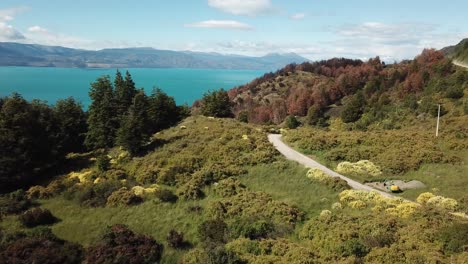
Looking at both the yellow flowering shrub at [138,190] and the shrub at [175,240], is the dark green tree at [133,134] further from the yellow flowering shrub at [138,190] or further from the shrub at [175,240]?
the shrub at [175,240]

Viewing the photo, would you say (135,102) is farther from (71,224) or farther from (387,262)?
(387,262)

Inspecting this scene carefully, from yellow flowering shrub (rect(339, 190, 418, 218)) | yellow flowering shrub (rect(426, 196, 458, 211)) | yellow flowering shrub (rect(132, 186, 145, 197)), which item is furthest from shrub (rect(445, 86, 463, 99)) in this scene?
yellow flowering shrub (rect(132, 186, 145, 197))

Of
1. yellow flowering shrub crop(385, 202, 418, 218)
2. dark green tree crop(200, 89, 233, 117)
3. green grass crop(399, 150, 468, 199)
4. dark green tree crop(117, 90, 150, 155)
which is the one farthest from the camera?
dark green tree crop(200, 89, 233, 117)

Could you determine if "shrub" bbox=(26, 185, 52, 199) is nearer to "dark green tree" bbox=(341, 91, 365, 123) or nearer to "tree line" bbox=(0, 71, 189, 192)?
"tree line" bbox=(0, 71, 189, 192)

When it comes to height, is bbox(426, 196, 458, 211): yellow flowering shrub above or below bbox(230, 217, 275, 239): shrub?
above

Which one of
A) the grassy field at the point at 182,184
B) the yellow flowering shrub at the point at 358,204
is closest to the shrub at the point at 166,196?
the grassy field at the point at 182,184

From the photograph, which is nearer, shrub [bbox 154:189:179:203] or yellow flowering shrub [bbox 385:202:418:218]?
yellow flowering shrub [bbox 385:202:418:218]
